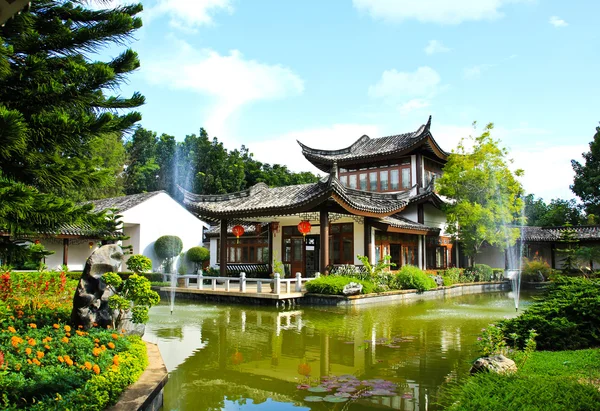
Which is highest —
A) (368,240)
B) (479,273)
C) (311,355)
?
(368,240)

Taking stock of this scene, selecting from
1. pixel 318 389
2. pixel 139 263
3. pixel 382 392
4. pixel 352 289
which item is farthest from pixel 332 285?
pixel 382 392

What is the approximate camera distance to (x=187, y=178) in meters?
35.0

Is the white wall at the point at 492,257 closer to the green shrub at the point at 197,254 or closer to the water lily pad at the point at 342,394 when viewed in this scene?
the green shrub at the point at 197,254

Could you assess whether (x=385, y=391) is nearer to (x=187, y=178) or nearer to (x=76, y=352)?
(x=76, y=352)

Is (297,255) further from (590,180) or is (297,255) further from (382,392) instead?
(590,180)

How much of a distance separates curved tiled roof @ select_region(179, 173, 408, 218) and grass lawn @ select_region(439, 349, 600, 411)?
9802mm

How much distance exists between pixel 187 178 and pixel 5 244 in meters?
31.5

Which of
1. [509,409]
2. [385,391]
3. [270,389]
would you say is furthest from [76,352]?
[509,409]

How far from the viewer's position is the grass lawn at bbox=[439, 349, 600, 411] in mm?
3334

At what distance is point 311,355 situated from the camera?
7.08m

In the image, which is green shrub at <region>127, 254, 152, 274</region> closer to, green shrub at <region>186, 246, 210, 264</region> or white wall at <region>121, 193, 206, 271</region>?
white wall at <region>121, 193, 206, 271</region>

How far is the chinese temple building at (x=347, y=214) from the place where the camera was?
51.9 feet

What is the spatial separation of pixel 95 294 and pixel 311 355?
3.15 m

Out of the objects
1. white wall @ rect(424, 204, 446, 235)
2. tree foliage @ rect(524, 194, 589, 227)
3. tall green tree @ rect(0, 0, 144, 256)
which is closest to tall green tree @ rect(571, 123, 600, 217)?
tree foliage @ rect(524, 194, 589, 227)
